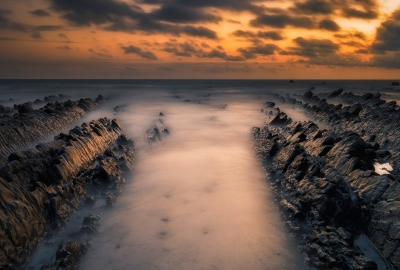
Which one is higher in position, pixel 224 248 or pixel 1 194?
pixel 1 194

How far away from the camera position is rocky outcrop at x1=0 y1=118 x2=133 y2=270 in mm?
5426

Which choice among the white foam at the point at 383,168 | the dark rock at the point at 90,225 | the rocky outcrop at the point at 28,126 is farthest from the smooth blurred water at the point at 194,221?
the rocky outcrop at the point at 28,126

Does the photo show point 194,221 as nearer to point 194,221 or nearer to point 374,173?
point 194,221

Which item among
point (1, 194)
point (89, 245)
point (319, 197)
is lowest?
point (89, 245)

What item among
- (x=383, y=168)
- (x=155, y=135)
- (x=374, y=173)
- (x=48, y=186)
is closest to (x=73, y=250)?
(x=48, y=186)

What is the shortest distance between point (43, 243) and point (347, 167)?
8078mm

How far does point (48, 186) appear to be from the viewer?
7.35 meters

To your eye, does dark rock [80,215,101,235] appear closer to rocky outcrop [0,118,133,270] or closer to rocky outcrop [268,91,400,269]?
rocky outcrop [0,118,133,270]

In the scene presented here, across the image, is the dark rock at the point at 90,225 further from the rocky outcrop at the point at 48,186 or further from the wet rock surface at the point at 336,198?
the wet rock surface at the point at 336,198

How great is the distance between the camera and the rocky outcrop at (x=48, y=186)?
543 centimetres

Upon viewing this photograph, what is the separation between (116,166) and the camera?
10.5 meters

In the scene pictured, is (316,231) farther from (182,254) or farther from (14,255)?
(14,255)

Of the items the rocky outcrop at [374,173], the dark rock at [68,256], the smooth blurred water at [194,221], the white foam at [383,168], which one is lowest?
the smooth blurred water at [194,221]

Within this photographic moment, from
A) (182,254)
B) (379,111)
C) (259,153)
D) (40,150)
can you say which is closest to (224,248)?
(182,254)
